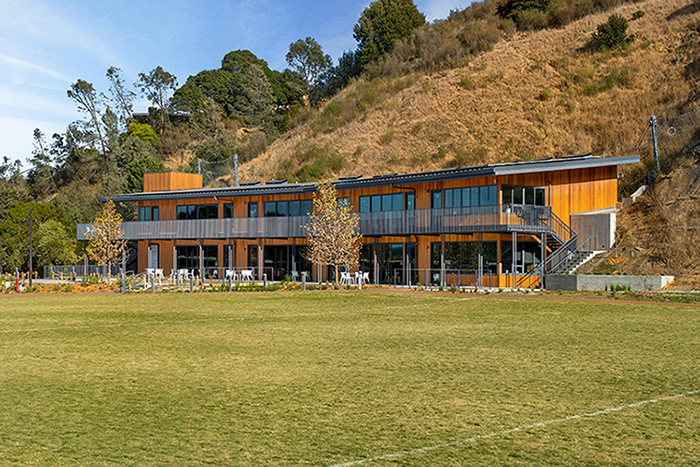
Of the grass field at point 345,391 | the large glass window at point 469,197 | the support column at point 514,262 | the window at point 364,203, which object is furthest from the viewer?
the window at point 364,203

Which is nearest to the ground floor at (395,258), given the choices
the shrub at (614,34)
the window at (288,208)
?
the window at (288,208)

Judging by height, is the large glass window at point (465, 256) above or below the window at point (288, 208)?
below

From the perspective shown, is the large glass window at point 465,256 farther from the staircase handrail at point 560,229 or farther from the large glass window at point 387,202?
the staircase handrail at point 560,229

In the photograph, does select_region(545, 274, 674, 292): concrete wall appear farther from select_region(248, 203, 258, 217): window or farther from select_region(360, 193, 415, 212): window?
select_region(248, 203, 258, 217): window

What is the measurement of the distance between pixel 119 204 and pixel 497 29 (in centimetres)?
4455

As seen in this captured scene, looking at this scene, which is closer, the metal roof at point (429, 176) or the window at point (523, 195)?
the metal roof at point (429, 176)

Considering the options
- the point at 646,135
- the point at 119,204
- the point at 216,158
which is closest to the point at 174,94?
the point at 216,158

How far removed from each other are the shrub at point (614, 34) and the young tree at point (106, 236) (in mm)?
46986

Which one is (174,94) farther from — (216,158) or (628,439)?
(628,439)

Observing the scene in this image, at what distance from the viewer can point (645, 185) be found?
45.4m

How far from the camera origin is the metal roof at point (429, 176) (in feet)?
125

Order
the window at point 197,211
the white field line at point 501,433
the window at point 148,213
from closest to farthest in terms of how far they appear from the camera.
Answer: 1. the white field line at point 501,433
2. the window at point 197,211
3. the window at point 148,213

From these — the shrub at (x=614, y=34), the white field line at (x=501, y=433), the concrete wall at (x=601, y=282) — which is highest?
the shrub at (x=614, y=34)

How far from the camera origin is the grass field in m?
6.64
